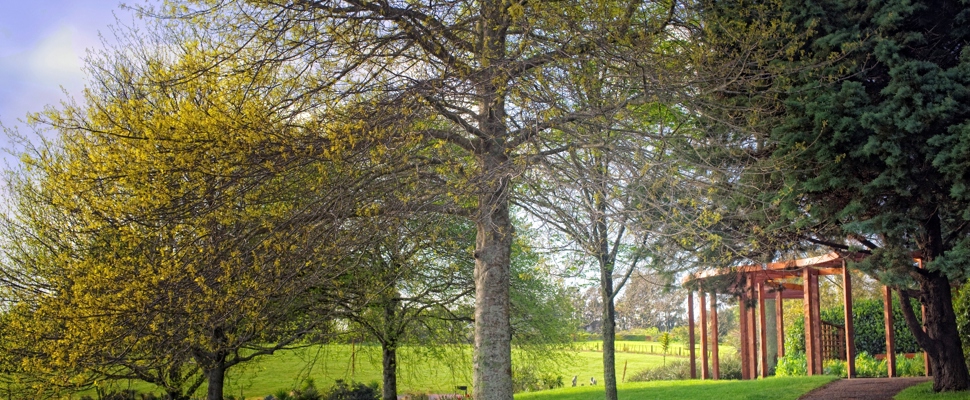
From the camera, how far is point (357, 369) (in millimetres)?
26656

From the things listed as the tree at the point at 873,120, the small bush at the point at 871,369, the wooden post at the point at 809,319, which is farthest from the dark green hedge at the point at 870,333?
the tree at the point at 873,120

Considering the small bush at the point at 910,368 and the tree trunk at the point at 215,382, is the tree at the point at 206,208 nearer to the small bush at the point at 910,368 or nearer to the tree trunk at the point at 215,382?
the tree trunk at the point at 215,382

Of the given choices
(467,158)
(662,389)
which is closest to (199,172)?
(467,158)

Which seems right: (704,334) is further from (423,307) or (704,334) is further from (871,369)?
(423,307)

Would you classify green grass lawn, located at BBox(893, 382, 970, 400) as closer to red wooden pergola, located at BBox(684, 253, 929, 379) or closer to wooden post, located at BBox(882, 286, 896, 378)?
A: red wooden pergola, located at BBox(684, 253, 929, 379)

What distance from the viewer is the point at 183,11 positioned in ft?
21.4

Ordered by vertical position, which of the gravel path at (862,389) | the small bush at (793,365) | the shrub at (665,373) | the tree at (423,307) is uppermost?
the tree at (423,307)

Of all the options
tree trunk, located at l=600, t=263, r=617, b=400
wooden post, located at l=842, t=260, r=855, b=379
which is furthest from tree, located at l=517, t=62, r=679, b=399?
wooden post, located at l=842, t=260, r=855, b=379

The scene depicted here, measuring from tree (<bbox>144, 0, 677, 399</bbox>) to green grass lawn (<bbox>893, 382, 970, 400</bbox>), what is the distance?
703cm

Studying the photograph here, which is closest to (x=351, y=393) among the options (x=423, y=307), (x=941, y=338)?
(x=423, y=307)

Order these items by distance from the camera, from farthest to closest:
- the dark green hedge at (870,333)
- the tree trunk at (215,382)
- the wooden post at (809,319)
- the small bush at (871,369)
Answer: the dark green hedge at (870,333), the small bush at (871,369), the wooden post at (809,319), the tree trunk at (215,382)

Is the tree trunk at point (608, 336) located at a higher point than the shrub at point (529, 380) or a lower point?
higher

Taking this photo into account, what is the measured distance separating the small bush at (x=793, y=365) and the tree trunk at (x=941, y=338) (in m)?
5.44

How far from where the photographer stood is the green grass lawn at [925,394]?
32.7 feet
